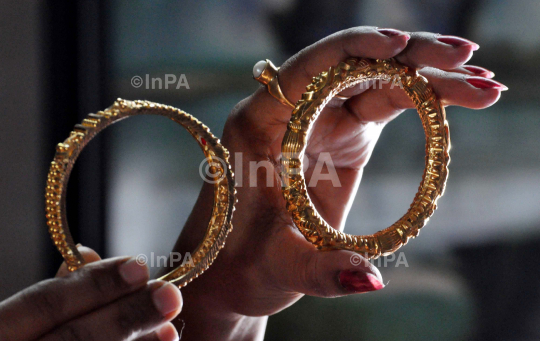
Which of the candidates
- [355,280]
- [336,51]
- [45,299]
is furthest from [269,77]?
[45,299]

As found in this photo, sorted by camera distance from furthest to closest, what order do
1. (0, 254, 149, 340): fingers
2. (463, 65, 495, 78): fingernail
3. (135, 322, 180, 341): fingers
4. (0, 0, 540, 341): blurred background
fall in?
(0, 0, 540, 341): blurred background
(463, 65, 495, 78): fingernail
(135, 322, 180, 341): fingers
(0, 254, 149, 340): fingers

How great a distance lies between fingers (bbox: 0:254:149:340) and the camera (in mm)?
536

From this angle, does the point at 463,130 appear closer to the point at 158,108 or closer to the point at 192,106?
the point at 192,106

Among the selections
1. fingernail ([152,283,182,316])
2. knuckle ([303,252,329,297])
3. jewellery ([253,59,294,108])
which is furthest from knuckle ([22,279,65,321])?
jewellery ([253,59,294,108])

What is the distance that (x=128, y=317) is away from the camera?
583mm

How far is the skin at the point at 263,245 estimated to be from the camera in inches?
22.3

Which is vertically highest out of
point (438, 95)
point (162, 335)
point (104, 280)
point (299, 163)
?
point (438, 95)

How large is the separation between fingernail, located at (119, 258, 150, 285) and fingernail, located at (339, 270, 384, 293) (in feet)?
0.87

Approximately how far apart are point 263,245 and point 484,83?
0.46 meters

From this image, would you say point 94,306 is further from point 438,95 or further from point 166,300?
point 438,95

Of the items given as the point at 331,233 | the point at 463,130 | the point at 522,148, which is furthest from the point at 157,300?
the point at 522,148

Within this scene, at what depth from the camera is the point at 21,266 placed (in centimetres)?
170

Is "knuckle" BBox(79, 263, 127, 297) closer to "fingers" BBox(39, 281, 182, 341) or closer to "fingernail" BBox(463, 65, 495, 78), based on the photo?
"fingers" BBox(39, 281, 182, 341)

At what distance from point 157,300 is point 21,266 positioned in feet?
4.43
